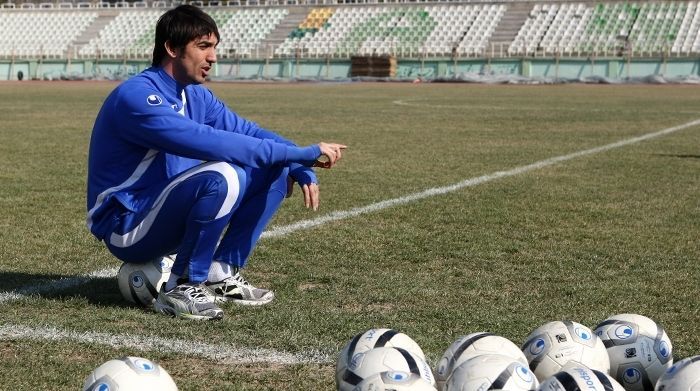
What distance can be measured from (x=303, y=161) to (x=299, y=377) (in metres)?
1.39

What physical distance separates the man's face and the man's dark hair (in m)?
0.03

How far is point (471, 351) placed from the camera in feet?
11.5

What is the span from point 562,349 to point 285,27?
61.8 metres

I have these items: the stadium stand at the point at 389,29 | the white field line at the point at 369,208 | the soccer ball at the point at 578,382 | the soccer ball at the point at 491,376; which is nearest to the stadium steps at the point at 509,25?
the stadium stand at the point at 389,29

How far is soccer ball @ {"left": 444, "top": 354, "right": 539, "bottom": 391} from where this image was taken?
3.14m

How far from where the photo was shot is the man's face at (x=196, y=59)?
16.1 ft

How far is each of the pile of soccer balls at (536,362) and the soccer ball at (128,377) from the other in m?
0.62

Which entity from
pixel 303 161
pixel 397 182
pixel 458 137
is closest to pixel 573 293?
pixel 303 161

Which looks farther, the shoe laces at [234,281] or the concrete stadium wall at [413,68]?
the concrete stadium wall at [413,68]

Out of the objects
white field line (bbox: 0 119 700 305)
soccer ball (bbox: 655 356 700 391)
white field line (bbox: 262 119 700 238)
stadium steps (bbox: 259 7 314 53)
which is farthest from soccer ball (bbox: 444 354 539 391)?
stadium steps (bbox: 259 7 314 53)

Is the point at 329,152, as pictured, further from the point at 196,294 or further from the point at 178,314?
the point at 178,314

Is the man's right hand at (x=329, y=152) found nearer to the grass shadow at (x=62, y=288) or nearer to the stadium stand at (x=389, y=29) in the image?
the grass shadow at (x=62, y=288)

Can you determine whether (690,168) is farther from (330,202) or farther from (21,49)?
(21,49)

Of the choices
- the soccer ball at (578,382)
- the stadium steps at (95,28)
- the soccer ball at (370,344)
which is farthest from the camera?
the stadium steps at (95,28)
